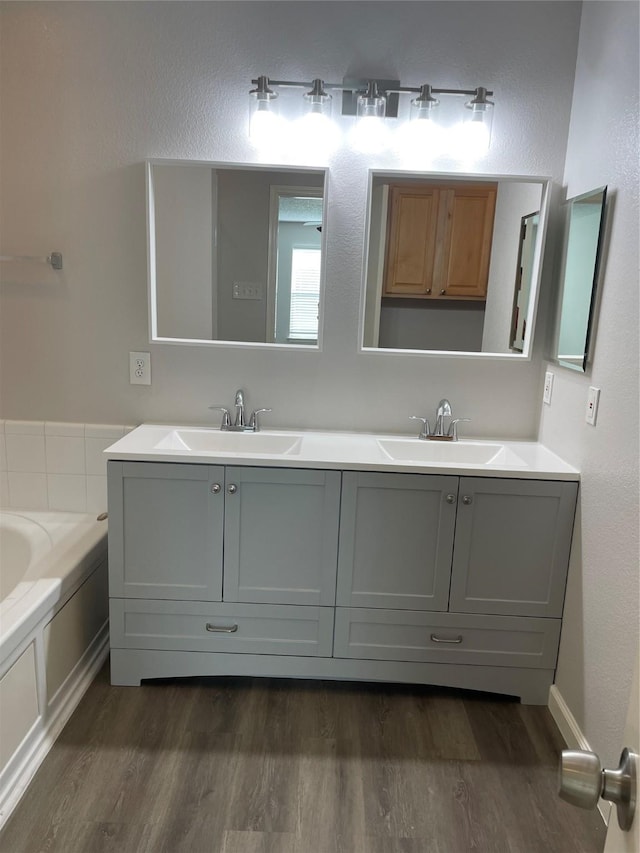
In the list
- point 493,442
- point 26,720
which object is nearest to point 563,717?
point 493,442

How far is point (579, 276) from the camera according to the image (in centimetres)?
212

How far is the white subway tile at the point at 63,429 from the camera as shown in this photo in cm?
256

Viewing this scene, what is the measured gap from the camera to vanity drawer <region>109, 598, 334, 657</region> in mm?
2176

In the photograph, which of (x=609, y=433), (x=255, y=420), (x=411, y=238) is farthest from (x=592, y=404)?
(x=255, y=420)

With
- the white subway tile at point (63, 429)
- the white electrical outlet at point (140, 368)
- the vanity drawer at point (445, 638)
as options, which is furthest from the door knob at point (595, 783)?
the white subway tile at point (63, 429)

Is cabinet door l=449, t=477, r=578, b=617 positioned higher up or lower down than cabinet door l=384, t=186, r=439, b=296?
lower down

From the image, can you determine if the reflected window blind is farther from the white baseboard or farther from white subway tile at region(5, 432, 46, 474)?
the white baseboard

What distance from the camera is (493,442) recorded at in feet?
8.13

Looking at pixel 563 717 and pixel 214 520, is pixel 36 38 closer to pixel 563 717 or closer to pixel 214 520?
pixel 214 520

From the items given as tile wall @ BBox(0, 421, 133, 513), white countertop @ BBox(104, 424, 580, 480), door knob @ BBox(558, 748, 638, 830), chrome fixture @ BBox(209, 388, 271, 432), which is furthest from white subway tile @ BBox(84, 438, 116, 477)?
door knob @ BBox(558, 748, 638, 830)

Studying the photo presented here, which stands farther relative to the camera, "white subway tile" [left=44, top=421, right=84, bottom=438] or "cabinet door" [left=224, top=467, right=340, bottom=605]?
"white subway tile" [left=44, top=421, right=84, bottom=438]

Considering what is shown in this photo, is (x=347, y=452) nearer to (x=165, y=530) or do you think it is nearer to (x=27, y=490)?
(x=165, y=530)

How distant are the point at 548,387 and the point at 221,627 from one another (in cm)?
150

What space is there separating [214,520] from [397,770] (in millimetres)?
959
